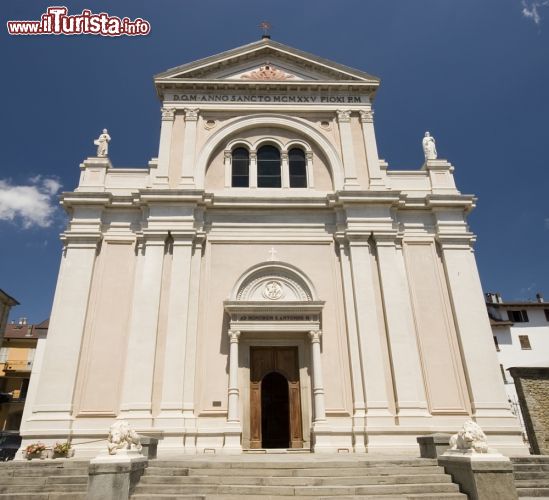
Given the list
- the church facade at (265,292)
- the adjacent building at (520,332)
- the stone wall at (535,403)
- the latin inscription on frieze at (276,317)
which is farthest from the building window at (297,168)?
the adjacent building at (520,332)

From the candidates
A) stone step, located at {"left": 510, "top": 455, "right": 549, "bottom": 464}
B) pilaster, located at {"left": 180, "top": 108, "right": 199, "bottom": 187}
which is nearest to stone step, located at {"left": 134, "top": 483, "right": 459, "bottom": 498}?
stone step, located at {"left": 510, "top": 455, "right": 549, "bottom": 464}

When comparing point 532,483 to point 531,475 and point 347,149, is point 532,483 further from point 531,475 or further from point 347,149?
point 347,149

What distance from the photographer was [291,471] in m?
9.95

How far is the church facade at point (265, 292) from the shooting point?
49.8ft

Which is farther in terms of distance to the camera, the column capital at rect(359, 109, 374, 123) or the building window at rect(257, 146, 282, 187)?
the column capital at rect(359, 109, 374, 123)

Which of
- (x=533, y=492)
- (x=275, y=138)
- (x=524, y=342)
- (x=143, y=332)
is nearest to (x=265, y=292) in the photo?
(x=143, y=332)

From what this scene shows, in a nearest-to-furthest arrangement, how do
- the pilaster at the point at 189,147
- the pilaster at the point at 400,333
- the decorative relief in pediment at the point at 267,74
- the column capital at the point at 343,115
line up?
the pilaster at the point at 400,333 → the pilaster at the point at 189,147 → the column capital at the point at 343,115 → the decorative relief in pediment at the point at 267,74

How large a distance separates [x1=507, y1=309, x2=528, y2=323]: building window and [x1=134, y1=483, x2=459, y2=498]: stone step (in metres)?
36.8

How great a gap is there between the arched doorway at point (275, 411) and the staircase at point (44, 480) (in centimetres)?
694

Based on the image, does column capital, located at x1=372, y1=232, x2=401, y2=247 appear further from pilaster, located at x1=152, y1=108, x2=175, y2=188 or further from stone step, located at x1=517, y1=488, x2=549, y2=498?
stone step, located at x1=517, y1=488, x2=549, y2=498

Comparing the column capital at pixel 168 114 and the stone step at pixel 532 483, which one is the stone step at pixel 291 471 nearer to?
the stone step at pixel 532 483

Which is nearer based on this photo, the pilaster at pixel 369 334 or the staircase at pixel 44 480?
the staircase at pixel 44 480

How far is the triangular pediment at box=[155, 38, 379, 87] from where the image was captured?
826 inches

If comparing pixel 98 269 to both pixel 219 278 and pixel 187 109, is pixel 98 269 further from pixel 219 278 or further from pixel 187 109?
pixel 187 109
